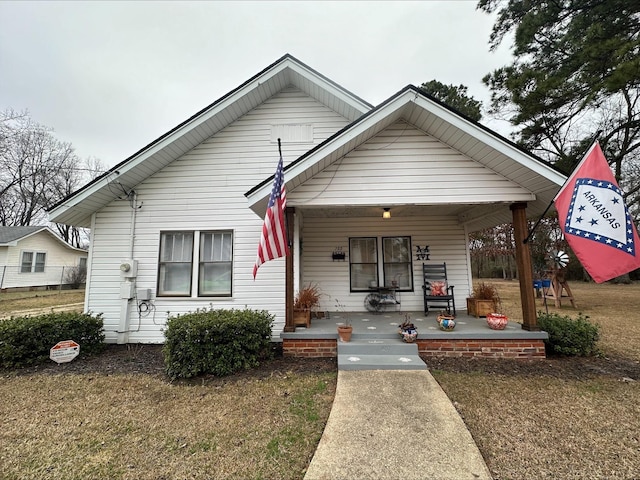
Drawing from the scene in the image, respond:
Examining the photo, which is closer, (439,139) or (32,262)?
(439,139)

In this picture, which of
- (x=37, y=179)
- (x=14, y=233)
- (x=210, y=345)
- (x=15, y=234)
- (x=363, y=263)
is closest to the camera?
(x=210, y=345)

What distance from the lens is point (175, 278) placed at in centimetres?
657

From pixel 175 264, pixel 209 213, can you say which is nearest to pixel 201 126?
pixel 209 213

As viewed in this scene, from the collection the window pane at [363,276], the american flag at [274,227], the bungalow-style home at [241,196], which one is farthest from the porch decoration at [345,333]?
the window pane at [363,276]

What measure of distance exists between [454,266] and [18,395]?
883 centimetres

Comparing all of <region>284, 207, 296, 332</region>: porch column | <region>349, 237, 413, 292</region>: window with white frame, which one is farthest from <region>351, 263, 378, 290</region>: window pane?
<region>284, 207, 296, 332</region>: porch column

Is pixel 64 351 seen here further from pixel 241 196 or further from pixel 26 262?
pixel 26 262

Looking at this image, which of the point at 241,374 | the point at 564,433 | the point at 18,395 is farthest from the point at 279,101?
the point at 564,433

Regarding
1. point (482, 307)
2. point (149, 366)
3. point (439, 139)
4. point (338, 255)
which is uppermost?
point (439, 139)

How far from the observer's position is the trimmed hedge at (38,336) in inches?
192

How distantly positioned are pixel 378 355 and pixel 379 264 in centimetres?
331

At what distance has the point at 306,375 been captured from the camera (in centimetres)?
441

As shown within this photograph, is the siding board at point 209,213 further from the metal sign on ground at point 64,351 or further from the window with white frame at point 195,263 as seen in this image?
the metal sign on ground at point 64,351

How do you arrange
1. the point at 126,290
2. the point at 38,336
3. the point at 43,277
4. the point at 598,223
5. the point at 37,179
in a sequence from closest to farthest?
the point at 598,223
the point at 38,336
the point at 126,290
the point at 43,277
the point at 37,179
